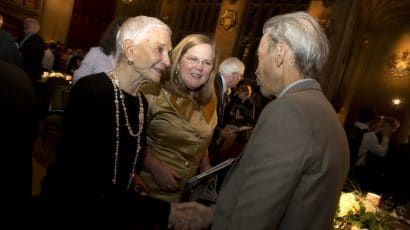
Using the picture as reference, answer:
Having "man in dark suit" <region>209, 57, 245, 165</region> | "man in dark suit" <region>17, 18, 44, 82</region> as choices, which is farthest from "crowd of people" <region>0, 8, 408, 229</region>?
"man in dark suit" <region>17, 18, 44, 82</region>

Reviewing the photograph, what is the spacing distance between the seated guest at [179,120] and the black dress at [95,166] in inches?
18.4

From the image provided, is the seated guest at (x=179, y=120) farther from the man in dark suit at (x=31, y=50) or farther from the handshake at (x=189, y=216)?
the man in dark suit at (x=31, y=50)

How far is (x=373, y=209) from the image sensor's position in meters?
2.47

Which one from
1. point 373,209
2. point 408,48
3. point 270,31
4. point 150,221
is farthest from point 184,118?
point 408,48

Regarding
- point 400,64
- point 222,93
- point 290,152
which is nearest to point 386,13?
point 400,64

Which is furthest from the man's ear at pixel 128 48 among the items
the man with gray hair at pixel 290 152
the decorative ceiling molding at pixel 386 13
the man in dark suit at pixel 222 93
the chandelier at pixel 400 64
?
the chandelier at pixel 400 64

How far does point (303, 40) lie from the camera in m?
1.35

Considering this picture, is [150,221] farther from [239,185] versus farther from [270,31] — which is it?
[270,31]

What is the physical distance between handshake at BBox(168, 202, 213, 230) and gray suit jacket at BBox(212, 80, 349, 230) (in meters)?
0.48

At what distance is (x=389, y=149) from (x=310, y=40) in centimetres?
455

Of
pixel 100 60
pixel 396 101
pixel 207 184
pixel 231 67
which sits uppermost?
pixel 396 101

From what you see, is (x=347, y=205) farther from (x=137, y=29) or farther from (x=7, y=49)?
(x=7, y=49)

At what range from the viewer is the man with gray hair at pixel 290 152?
1147 millimetres

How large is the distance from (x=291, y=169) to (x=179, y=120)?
1.20 m
